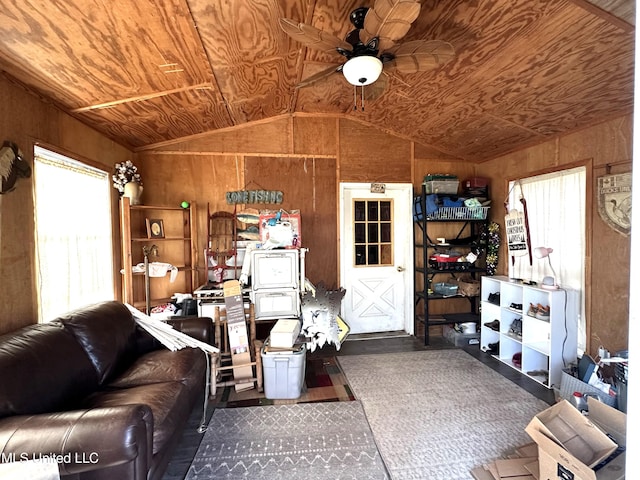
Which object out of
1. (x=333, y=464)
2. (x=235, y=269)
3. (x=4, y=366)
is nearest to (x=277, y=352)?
(x=333, y=464)

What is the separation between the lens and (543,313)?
2797 millimetres

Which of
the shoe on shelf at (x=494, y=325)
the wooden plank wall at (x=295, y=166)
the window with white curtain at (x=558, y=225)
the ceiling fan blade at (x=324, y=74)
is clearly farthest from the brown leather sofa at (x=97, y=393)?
the window with white curtain at (x=558, y=225)

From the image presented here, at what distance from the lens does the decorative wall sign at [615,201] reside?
240 cm

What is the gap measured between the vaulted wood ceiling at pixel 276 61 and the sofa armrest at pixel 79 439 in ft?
6.23

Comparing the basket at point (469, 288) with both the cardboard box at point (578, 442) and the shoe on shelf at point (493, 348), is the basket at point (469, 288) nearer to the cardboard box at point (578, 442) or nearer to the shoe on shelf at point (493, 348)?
the shoe on shelf at point (493, 348)

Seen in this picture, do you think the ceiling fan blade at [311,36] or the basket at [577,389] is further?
the basket at [577,389]

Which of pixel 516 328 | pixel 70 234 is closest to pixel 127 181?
pixel 70 234

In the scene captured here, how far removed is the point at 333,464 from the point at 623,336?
2553 millimetres

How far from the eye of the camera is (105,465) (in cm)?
124

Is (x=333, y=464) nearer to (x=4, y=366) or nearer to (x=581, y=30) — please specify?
(x=4, y=366)

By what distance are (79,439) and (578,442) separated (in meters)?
2.48

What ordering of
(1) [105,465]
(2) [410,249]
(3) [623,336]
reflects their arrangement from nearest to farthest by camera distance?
(1) [105,465] < (3) [623,336] < (2) [410,249]

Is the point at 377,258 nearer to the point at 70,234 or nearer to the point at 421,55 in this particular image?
the point at 421,55

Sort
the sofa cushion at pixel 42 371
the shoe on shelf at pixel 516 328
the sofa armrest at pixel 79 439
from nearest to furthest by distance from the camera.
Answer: the sofa armrest at pixel 79 439 < the sofa cushion at pixel 42 371 < the shoe on shelf at pixel 516 328
